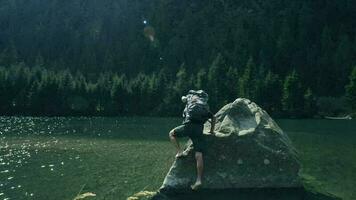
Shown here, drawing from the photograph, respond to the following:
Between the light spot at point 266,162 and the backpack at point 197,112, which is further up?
the backpack at point 197,112

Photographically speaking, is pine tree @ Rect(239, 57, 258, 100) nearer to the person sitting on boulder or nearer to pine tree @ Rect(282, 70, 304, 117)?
pine tree @ Rect(282, 70, 304, 117)

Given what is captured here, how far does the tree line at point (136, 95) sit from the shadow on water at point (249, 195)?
419 feet

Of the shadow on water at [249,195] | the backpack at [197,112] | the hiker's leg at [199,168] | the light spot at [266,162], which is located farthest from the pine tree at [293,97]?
the hiker's leg at [199,168]

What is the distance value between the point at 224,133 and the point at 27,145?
110 ft

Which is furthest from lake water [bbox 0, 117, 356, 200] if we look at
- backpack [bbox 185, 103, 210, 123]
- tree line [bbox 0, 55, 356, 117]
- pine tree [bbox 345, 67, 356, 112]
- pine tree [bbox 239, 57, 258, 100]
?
pine tree [bbox 345, 67, 356, 112]

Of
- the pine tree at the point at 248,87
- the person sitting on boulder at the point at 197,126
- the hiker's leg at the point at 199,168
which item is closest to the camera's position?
the hiker's leg at the point at 199,168

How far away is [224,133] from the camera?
24.3 m

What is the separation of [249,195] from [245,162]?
2320mm

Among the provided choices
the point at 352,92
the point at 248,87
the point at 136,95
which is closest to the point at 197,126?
the point at 136,95

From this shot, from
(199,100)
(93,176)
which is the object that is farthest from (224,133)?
(93,176)

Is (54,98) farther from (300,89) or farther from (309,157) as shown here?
(309,157)

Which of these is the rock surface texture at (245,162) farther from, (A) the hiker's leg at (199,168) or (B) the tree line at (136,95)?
(B) the tree line at (136,95)

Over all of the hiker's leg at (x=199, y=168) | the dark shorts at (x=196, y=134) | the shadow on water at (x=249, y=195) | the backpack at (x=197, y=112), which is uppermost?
the backpack at (x=197, y=112)

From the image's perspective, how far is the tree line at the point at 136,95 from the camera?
150000 millimetres
